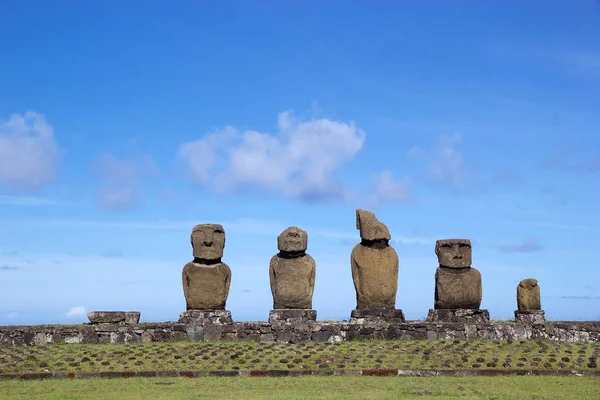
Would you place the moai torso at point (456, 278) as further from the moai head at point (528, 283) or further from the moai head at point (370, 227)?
the moai head at point (528, 283)

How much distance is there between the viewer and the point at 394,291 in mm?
26281

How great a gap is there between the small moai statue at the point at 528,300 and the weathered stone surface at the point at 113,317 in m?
12.0

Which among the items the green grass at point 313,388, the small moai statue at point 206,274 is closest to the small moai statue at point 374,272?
the small moai statue at point 206,274

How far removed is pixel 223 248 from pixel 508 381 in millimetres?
10361

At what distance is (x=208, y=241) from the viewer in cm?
2636

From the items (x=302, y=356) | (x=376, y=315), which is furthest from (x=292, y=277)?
(x=302, y=356)

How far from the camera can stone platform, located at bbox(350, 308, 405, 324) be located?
84.4 feet

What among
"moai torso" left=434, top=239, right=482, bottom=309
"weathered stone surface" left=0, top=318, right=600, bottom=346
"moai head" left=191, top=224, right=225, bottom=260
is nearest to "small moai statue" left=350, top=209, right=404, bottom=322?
"weathered stone surface" left=0, top=318, right=600, bottom=346

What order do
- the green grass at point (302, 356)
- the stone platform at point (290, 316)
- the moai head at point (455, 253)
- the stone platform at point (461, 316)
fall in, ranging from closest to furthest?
the green grass at point (302, 356) < the stone platform at point (290, 316) < the stone platform at point (461, 316) < the moai head at point (455, 253)

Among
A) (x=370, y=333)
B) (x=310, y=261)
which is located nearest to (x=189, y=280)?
(x=310, y=261)

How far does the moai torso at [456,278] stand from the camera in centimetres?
2664

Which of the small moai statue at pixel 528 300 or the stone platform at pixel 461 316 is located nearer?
the stone platform at pixel 461 316

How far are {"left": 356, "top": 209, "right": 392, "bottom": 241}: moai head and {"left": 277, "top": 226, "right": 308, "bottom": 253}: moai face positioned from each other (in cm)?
178

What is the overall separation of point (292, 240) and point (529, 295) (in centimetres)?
801
